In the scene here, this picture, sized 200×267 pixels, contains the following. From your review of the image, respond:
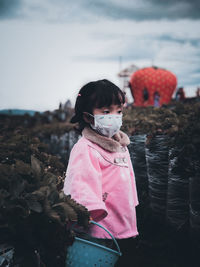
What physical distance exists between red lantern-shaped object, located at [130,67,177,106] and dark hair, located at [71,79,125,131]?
12.2 m

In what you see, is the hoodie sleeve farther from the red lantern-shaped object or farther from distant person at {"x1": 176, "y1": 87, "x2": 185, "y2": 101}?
the red lantern-shaped object

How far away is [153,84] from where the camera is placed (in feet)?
46.5

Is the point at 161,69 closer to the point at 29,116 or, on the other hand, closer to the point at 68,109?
the point at 68,109

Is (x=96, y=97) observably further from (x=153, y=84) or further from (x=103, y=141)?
(x=153, y=84)

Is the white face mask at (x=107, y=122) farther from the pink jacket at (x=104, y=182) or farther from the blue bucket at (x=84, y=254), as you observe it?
the blue bucket at (x=84, y=254)

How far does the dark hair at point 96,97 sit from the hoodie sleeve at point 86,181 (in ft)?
1.19

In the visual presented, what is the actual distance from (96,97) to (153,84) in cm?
1263

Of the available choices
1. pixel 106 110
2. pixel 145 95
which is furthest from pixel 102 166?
pixel 145 95

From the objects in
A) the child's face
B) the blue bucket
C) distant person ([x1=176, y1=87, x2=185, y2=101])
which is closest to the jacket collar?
the child's face

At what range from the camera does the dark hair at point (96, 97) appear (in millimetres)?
2086

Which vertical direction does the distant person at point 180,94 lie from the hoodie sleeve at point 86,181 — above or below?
above

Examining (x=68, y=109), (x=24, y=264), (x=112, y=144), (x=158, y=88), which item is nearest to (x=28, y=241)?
(x=24, y=264)

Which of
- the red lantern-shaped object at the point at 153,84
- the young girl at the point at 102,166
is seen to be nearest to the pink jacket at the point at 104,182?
the young girl at the point at 102,166

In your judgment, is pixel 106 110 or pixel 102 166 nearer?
pixel 102 166
